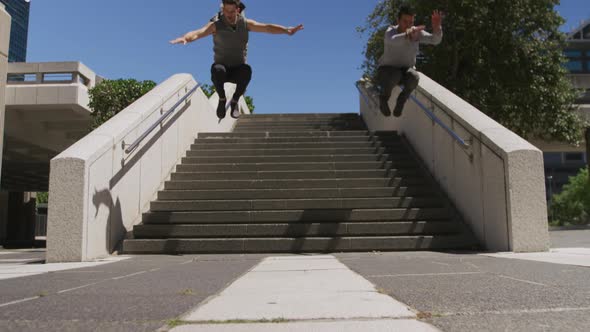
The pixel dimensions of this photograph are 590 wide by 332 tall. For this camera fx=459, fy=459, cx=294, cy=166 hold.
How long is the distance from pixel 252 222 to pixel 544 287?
446cm

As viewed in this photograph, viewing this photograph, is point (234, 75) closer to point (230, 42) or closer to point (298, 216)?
point (230, 42)

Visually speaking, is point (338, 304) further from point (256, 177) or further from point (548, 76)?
point (548, 76)

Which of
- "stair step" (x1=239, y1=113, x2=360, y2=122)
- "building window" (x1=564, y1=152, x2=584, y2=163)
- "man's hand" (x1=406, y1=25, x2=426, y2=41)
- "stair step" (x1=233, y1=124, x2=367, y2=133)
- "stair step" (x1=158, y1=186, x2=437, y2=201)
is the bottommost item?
"stair step" (x1=158, y1=186, x2=437, y2=201)

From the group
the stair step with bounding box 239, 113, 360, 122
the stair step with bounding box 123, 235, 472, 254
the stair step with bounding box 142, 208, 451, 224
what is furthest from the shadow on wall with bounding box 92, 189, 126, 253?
the stair step with bounding box 239, 113, 360, 122

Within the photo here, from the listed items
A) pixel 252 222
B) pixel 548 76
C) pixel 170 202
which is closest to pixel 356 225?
pixel 252 222

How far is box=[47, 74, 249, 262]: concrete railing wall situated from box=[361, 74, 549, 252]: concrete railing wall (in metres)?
4.41

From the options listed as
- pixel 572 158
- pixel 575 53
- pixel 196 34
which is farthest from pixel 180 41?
pixel 572 158

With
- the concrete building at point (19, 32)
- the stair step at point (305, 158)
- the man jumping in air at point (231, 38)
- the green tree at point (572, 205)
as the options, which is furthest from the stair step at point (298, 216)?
the concrete building at point (19, 32)

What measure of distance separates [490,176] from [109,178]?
15.0ft

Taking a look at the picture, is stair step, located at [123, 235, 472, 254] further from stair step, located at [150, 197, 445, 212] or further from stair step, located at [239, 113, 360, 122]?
stair step, located at [239, 113, 360, 122]

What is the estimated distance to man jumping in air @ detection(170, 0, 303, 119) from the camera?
19.3 ft

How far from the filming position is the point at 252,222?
6.39 meters

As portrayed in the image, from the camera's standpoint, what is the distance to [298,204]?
261 inches

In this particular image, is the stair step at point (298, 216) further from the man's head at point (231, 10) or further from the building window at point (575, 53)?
the building window at point (575, 53)
